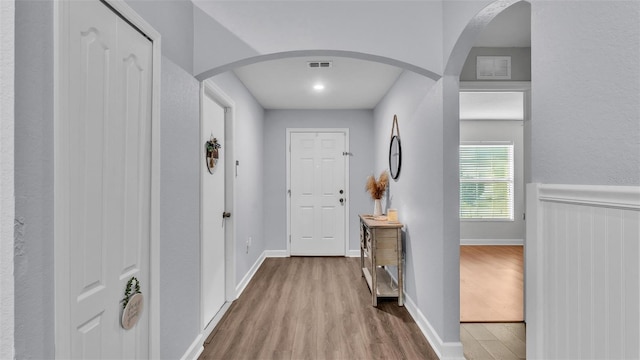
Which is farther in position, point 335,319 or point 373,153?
point 373,153

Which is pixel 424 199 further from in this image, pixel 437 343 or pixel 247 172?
pixel 247 172

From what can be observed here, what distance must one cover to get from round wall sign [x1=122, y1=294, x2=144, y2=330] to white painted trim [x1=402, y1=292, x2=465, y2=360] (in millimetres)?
1914

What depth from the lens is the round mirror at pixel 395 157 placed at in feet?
11.3

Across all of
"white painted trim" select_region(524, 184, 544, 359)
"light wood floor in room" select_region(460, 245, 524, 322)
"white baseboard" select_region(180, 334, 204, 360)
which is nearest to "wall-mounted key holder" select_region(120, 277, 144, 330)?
"white baseboard" select_region(180, 334, 204, 360)

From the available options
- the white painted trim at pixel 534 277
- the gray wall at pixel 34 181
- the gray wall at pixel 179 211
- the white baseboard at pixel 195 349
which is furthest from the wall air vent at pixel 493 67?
the white baseboard at pixel 195 349

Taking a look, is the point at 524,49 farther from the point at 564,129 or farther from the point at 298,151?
the point at 298,151

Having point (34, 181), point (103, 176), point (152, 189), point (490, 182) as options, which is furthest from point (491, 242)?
point (34, 181)

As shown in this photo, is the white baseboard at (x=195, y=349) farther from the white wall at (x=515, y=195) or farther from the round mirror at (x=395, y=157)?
the white wall at (x=515, y=195)

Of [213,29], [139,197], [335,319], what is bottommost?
[335,319]

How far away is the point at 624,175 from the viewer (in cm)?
85

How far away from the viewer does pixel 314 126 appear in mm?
5102

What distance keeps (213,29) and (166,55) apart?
535 mm
